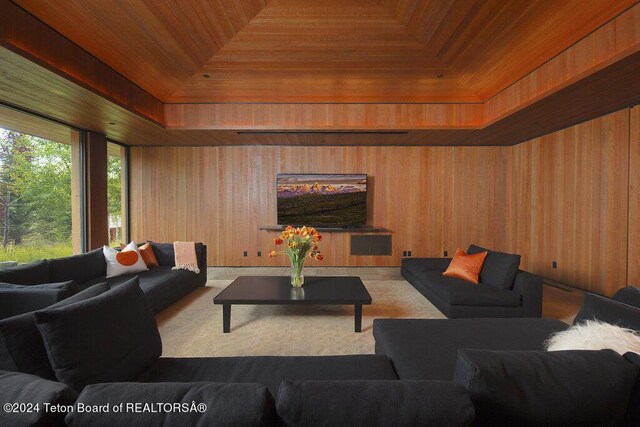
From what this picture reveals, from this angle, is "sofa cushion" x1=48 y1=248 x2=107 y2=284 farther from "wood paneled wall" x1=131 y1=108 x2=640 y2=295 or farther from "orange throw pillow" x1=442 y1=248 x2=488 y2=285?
"orange throw pillow" x1=442 y1=248 x2=488 y2=285

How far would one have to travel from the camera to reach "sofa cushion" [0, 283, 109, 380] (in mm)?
1151

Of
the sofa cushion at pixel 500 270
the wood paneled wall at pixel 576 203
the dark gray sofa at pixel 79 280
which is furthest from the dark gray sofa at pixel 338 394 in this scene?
the wood paneled wall at pixel 576 203

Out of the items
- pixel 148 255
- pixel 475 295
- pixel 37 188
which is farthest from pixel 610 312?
pixel 37 188

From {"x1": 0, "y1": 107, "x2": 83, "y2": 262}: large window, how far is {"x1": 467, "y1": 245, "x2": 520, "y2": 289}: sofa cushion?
5.68 metres

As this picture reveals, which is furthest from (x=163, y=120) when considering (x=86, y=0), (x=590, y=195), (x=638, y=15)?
(x=590, y=195)

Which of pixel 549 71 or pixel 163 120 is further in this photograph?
pixel 163 120

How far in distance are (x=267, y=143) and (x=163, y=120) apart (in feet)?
5.87

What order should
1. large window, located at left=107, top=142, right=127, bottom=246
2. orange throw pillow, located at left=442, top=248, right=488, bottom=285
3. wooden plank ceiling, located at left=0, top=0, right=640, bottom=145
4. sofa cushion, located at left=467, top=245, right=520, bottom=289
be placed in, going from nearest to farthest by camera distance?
wooden plank ceiling, located at left=0, top=0, right=640, bottom=145
sofa cushion, located at left=467, top=245, right=520, bottom=289
orange throw pillow, located at left=442, top=248, right=488, bottom=285
large window, located at left=107, top=142, right=127, bottom=246

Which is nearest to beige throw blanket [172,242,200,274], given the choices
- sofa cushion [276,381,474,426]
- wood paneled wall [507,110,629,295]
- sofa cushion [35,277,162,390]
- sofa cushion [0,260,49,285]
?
sofa cushion [0,260,49,285]

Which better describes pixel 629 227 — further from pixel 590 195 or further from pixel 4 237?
pixel 4 237

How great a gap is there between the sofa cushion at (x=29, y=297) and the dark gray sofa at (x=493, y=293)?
3.21 meters

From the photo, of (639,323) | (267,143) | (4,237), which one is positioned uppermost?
(267,143)

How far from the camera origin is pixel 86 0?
251 centimetres

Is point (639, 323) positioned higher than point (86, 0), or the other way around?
point (86, 0)
